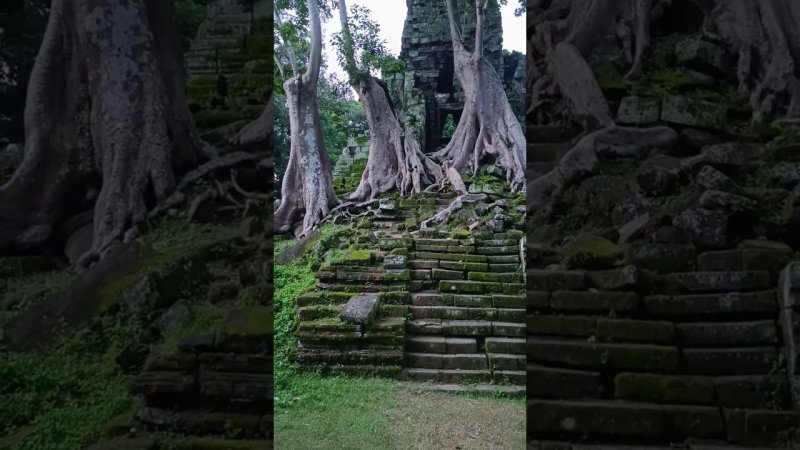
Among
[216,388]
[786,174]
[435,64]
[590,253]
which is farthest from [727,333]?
[435,64]

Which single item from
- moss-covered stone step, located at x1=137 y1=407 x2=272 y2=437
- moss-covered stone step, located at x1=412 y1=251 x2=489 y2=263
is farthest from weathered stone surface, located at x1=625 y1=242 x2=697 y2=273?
moss-covered stone step, located at x1=412 y1=251 x2=489 y2=263

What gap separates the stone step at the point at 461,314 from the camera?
441 centimetres

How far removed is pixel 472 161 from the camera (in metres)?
5.98

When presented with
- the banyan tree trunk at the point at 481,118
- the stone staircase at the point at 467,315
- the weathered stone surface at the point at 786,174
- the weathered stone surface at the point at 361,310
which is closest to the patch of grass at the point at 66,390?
the weathered stone surface at the point at 361,310

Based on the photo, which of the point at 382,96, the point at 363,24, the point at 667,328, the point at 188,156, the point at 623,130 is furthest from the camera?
the point at 382,96

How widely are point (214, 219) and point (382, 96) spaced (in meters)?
3.64

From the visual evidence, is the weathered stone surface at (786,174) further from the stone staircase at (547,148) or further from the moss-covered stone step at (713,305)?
the stone staircase at (547,148)

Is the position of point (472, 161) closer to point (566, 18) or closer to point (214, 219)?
point (566, 18)

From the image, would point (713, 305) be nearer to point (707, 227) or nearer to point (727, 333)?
point (727, 333)

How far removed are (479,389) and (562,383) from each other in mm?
2020

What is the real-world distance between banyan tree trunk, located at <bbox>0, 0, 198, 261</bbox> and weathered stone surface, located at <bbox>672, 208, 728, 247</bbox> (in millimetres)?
2115

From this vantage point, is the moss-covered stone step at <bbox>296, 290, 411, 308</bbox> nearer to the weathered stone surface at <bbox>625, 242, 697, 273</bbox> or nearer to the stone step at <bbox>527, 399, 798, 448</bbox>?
the stone step at <bbox>527, 399, 798, 448</bbox>

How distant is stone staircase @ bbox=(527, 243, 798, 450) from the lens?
6.51 ft

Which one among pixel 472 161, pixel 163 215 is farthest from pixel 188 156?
pixel 472 161
